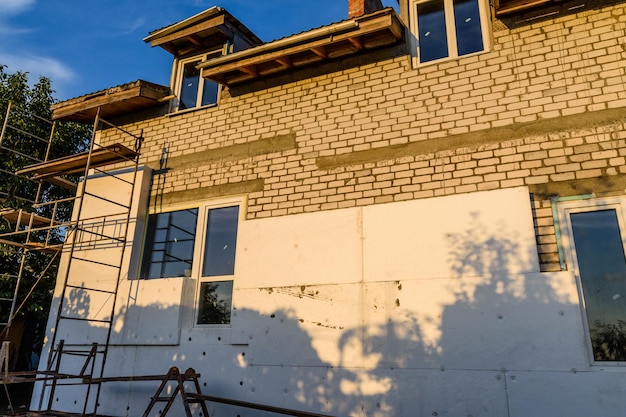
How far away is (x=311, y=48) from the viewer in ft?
22.3

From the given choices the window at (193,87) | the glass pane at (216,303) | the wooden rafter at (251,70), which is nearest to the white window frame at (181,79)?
the window at (193,87)

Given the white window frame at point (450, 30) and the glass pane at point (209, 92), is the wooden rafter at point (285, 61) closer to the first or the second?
the glass pane at point (209, 92)

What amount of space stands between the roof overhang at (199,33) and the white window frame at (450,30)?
3450mm

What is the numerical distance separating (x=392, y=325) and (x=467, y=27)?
175 inches

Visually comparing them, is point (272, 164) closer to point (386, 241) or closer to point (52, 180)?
point (386, 241)

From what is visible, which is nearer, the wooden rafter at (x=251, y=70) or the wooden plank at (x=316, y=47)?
the wooden plank at (x=316, y=47)

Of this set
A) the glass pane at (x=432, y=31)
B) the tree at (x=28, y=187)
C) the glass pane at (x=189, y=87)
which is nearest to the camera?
the glass pane at (x=432, y=31)

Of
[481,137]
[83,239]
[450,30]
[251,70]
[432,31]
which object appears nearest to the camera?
[481,137]

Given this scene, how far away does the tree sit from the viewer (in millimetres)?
10168

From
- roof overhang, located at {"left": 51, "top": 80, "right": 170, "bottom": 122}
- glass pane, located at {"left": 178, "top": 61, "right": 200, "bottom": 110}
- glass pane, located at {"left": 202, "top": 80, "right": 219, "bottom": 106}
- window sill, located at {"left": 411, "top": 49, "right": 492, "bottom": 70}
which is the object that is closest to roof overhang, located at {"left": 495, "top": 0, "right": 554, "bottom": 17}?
window sill, located at {"left": 411, "top": 49, "right": 492, "bottom": 70}

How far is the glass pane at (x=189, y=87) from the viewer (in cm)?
842

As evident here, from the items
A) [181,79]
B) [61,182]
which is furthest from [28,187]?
[181,79]

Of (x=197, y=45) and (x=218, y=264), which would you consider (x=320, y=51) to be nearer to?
(x=197, y=45)

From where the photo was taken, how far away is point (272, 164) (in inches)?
273
